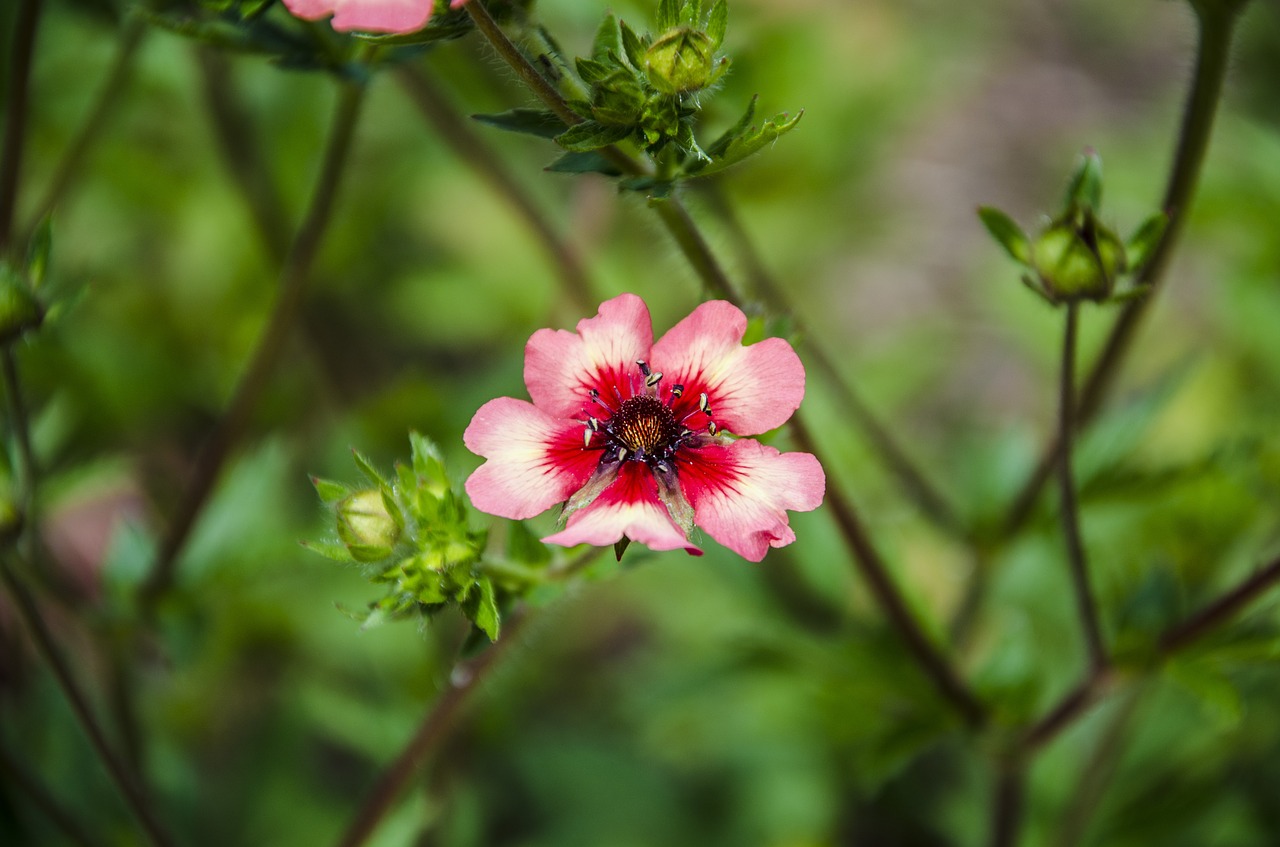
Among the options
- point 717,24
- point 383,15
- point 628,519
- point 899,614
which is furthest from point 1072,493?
point 383,15

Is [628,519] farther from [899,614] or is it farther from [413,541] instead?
[899,614]

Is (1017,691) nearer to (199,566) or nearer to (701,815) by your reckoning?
(701,815)

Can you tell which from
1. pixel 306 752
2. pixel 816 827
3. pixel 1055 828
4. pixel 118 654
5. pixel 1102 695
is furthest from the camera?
pixel 306 752

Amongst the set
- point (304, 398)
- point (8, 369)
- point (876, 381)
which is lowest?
point (876, 381)

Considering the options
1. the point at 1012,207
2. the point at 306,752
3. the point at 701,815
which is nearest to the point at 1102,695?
the point at 701,815

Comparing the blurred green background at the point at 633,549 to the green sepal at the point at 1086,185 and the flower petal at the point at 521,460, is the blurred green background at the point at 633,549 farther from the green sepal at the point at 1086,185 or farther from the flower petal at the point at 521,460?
the flower petal at the point at 521,460

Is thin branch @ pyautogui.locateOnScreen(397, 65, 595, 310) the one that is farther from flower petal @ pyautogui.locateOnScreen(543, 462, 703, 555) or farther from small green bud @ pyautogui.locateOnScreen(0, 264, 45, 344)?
flower petal @ pyautogui.locateOnScreen(543, 462, 703, 555)
